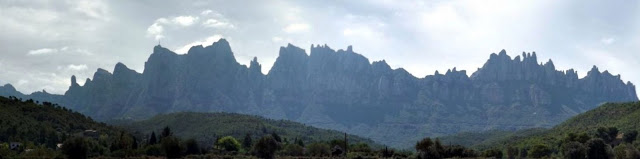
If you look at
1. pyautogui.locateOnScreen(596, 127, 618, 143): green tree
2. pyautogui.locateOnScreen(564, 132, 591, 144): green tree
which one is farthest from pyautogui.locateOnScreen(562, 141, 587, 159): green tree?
pyautogui.locateOnScreen(596, 127, 618, 143): green tree

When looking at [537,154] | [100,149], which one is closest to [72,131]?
[100,149]

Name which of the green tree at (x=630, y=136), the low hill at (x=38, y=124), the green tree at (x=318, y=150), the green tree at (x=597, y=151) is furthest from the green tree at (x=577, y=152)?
the low hill at (x=38, y=124)

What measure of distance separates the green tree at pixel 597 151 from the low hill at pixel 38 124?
95.1 meters

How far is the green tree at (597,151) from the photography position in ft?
315

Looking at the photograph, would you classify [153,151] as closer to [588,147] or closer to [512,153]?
[512,153]

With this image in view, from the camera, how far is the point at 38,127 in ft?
381

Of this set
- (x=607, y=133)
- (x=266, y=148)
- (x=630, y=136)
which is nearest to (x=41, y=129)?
(x=266, y=148)

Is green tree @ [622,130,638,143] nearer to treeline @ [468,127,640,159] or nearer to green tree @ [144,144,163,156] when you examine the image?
treeline @ [468,127,640,159]

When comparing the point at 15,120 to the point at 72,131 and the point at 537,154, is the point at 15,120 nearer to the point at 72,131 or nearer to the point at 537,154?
the point at 72,131

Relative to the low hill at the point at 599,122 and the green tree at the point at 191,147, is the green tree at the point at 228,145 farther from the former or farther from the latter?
the low hill at the point at 599,122

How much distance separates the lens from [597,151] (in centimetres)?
9675

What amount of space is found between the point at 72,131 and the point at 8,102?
1783 cm

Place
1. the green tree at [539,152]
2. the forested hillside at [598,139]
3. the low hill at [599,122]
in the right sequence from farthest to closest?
the low hill at [599,122], the green tree at [539,152], the forested hillside at [598,139]

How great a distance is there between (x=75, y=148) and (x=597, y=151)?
8502 centimetres
